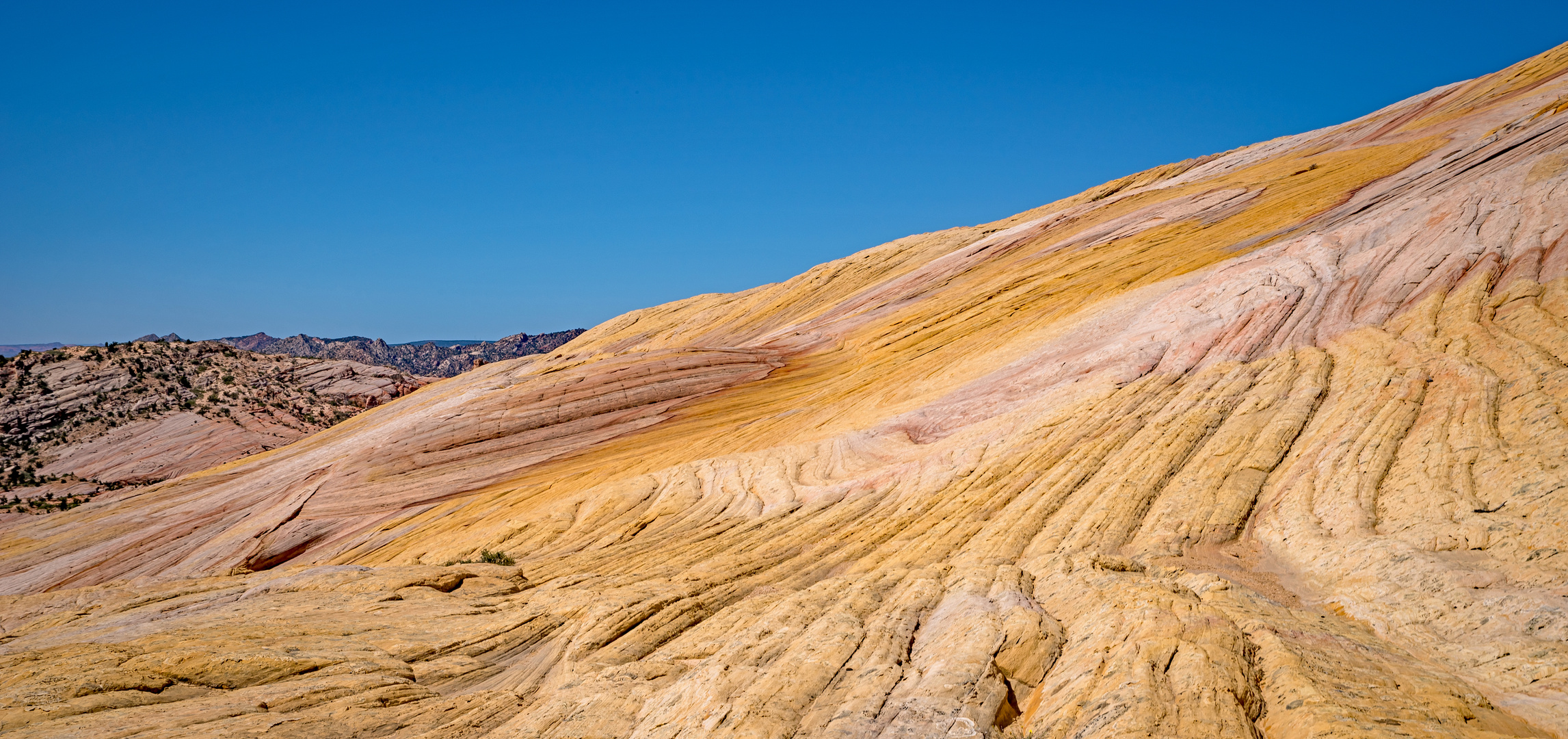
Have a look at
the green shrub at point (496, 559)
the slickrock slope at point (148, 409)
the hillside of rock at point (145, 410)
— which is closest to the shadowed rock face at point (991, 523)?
the green shrub at point (496, 559)

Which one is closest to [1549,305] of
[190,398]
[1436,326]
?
[1436,326]

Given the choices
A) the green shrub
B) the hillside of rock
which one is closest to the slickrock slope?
the hillside of rock

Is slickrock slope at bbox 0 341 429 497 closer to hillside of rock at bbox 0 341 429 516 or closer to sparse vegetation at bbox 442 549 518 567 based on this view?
hillside of rock at bbox 0 341 429 516

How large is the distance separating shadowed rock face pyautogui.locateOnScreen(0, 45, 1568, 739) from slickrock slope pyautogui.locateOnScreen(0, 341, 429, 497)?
37.0 meters

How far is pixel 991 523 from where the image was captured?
2041cm

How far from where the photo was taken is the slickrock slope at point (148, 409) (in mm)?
68438

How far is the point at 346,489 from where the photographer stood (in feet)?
113

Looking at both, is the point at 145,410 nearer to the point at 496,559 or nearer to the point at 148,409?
the point at 148,409

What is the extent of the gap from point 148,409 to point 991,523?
82776mm

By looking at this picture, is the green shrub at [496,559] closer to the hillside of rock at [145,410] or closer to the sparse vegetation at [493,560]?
the sparse vegetation at [493,560]

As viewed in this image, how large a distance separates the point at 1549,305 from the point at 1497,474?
7.81 m

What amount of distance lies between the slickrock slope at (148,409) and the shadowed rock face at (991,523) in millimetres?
37034

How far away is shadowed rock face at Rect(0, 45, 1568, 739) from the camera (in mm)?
11969

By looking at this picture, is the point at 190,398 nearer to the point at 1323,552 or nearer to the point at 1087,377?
the point at 1087,377
